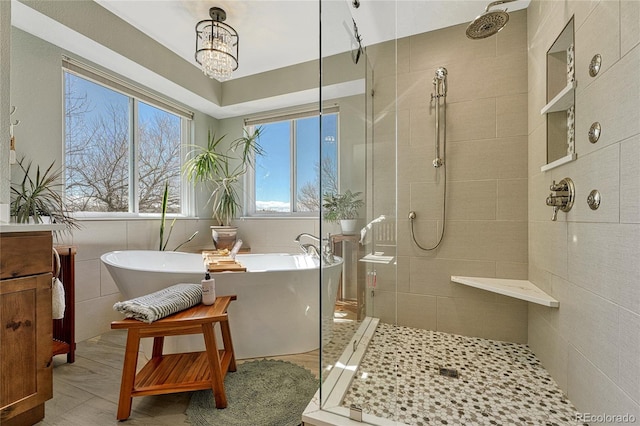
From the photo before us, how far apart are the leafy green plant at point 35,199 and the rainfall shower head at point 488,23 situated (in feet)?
8.83

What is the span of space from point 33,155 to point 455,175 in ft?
10.2

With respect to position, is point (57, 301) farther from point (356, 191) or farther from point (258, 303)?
point (356, 191)

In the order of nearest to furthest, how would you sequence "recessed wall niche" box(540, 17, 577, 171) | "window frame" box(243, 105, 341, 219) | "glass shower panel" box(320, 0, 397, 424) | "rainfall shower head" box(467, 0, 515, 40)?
"glass shower panel" box(320, 0, 397, 424)
"recessed wall niche" box(540, 17, 577, 171)
"rainfall shower head" box(467, 0, 515, 40)
"window frame" box(243, 105, 341, 219)

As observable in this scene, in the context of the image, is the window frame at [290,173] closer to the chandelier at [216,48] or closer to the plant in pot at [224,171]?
the plant in pot at [224,171]

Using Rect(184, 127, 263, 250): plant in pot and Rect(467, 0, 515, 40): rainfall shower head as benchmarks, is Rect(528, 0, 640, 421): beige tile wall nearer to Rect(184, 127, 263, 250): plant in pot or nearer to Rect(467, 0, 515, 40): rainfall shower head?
Rect(467, 0, 515, 40): rainfall shower head

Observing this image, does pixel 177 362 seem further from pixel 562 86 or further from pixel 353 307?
pixel 562 86

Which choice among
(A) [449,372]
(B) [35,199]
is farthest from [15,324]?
(A) [449,372]

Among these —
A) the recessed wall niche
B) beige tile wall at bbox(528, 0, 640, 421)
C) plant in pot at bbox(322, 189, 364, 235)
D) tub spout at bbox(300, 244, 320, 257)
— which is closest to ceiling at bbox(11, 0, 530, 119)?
plant in pot at bbox(322, 189, 364, 235)

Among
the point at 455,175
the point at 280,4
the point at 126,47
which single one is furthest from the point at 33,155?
the point at 455,175

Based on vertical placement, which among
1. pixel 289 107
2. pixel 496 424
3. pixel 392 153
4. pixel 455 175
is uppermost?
pixel 289 107

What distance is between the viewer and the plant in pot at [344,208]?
1.35 m

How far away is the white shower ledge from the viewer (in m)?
1.57

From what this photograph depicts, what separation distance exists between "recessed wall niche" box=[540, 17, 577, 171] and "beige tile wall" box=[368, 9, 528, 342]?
356 mm

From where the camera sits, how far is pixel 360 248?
5.32ft
